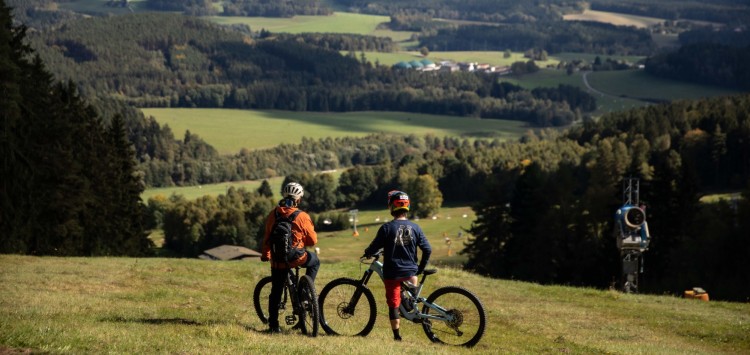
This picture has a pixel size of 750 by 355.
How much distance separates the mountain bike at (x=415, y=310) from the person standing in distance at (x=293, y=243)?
28.3 inches

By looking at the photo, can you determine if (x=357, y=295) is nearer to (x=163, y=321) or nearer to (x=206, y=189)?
(x=163, y=321)

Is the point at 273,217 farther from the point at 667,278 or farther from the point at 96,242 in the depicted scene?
the point at 667,278

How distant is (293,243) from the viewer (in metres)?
19.6

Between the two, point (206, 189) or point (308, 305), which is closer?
point (308, 305)

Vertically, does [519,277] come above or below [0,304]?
below

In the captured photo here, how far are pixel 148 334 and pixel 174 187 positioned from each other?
148 m

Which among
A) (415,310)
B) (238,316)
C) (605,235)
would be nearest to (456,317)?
(415,310)

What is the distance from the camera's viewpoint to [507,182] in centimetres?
13550

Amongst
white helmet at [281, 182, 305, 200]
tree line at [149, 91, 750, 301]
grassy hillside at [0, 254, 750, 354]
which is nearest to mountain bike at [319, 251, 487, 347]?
grassy hillside at [0, 254, 750, 354]

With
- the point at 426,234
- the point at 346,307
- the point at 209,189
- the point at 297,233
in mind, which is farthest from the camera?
the point at 209,189

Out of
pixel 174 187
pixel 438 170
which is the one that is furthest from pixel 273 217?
pixel 174 187

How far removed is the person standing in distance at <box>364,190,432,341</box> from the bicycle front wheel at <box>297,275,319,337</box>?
4.15 ft

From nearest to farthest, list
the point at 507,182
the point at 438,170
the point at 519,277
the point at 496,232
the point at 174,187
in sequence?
1. the point at 519,277
2. the point at 496,232
3. the point at 507,182
4. the point at 438,170
5. the point at 174,187

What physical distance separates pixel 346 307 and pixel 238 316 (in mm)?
3609
